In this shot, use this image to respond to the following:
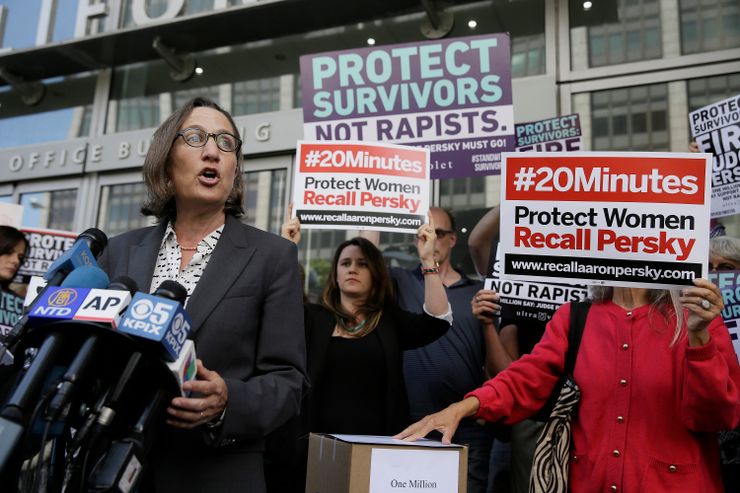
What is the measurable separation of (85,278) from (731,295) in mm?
3316

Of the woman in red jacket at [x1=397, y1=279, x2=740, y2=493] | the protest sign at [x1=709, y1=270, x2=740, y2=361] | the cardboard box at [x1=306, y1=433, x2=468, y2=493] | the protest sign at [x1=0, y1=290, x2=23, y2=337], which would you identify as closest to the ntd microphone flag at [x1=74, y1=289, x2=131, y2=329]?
the cardboard box at [x1=306, y1=433, x2=468, y2=493]

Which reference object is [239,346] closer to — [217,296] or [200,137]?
[217,296]

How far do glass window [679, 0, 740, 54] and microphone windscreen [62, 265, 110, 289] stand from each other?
6.05m

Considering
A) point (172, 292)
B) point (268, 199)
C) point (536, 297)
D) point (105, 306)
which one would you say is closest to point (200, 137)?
point (172, 292)

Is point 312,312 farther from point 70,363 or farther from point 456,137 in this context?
point 70,363

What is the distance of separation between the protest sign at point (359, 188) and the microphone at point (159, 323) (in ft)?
8.96

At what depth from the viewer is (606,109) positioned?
21.2ft

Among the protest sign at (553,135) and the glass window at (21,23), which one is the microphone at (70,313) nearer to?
the protest sign at (553,135)

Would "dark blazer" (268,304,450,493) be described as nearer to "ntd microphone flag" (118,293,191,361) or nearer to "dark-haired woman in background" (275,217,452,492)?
"dark-haired woman in background" (275,217,452,492)

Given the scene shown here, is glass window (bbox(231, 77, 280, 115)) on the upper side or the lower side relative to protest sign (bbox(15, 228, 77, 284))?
upper

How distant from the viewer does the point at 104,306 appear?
1.34 metres

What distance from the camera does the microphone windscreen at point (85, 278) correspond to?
4.89ft

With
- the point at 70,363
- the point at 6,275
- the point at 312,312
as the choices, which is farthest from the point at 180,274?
the point at 6,275

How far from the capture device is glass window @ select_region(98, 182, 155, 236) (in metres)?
8.34
